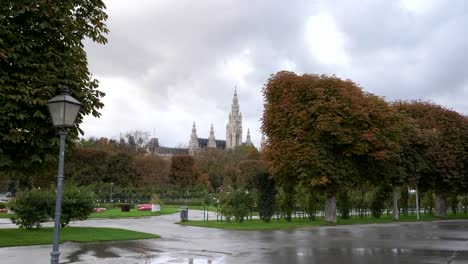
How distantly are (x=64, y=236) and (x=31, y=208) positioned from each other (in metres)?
3.64

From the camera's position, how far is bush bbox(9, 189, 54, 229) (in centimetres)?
2375

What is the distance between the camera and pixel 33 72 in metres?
10.5

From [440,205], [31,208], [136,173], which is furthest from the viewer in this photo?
[136,173]

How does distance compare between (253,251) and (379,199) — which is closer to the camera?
(253,251)

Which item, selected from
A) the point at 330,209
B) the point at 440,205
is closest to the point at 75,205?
the point at 330,209

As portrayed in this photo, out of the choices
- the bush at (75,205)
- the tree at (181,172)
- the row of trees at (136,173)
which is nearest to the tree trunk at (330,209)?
the bush at (75,205)

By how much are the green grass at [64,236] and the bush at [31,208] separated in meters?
0.47

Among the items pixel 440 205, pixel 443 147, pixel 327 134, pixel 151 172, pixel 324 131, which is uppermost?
pixel 443 147

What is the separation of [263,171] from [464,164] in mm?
23481

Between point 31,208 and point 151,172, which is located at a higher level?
point 151,172

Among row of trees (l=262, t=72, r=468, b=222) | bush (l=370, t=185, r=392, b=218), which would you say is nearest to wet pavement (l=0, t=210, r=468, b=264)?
row of trees (l=262, t=72, r=468, b=222)

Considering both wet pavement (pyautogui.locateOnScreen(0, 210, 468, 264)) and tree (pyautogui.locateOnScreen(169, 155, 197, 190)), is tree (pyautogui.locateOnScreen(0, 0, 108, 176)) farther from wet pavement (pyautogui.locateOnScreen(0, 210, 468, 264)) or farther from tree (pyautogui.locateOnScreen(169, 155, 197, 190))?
tree (pyautogui.locateOnScreen(169, 155, 197, 190))

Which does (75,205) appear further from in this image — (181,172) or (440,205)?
(181,172)

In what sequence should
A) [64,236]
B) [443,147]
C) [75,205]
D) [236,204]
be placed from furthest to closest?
1. [443,147]
2. [236,204]
3. [75,205]
4. [64,236]
